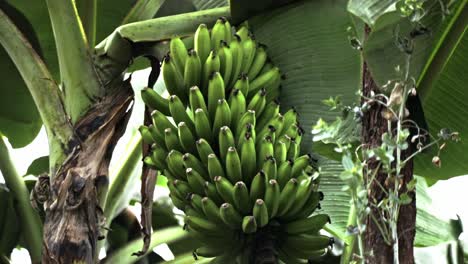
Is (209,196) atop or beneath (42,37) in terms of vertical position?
beneath

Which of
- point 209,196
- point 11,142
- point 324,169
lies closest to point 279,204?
point 209,196

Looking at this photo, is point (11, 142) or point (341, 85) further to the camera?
point (11, 142)

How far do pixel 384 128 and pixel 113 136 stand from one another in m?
0.66

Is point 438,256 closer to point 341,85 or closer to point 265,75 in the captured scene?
point 341,85

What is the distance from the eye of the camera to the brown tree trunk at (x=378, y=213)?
35.3 inches

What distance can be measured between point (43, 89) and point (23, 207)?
0.58 m

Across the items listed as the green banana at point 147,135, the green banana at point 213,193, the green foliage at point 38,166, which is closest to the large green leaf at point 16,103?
the green foliage at point 38,166

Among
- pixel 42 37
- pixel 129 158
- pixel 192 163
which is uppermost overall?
pixel 42 37

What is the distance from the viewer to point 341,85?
5.00ft

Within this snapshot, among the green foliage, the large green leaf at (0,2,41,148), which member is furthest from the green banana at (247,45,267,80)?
the green foliage

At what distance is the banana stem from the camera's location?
1886mm

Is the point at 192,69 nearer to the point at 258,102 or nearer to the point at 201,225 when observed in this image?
the point at 258,102

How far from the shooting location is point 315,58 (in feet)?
5.08

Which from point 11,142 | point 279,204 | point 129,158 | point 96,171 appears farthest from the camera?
point 11,142
